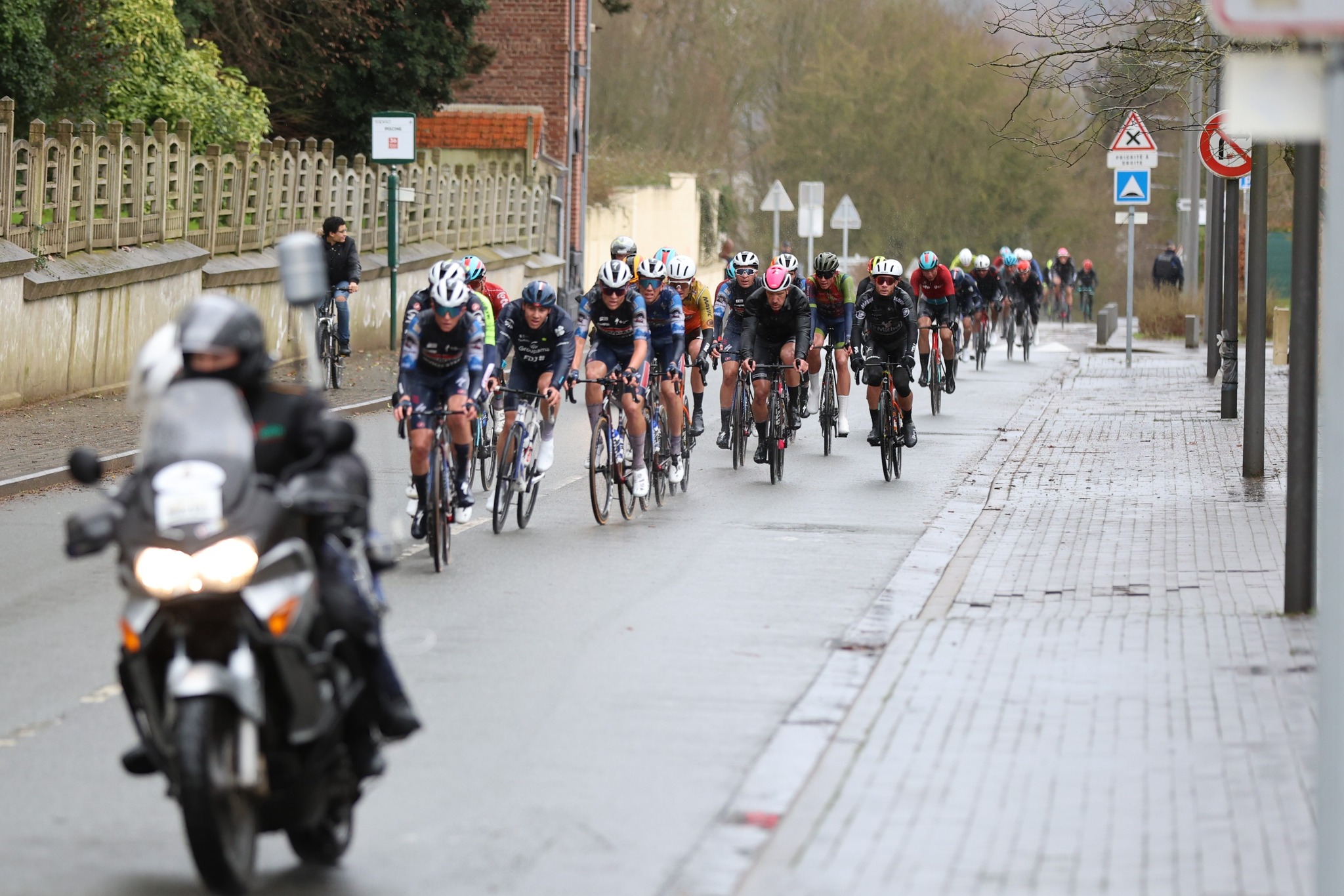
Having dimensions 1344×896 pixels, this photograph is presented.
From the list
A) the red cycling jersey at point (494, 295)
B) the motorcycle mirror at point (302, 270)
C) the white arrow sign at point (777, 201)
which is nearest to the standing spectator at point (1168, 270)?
the white arrow sign at point (777, 201)

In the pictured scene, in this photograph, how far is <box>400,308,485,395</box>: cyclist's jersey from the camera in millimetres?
11633

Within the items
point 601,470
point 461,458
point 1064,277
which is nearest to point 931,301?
point 601,470

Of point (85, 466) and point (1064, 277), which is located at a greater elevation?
point (1064, 277)

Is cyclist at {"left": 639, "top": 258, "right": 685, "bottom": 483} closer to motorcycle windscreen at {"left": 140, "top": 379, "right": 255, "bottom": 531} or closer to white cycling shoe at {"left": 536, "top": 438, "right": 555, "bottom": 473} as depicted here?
white cycling shoe at {"left": 536, "top": 438, "right": 555, "bottom": 473}

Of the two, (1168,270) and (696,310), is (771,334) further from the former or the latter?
(1168,270)

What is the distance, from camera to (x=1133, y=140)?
90.6 ft

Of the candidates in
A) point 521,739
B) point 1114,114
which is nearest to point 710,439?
point 1114,114

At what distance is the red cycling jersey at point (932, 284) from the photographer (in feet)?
74.4

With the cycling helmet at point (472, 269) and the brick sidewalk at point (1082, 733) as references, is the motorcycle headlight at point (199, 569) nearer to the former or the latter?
the brick sidewalk at point (1082, 733)

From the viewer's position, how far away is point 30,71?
24766 mm

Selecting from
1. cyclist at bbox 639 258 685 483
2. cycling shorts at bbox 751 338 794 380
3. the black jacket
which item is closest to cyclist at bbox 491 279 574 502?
cyclist at bbox 639 258 685 483

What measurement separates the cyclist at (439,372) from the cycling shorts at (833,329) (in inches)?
301

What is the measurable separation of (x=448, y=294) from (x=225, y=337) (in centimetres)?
614

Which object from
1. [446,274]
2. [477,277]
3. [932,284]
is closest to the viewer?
[446,274]
